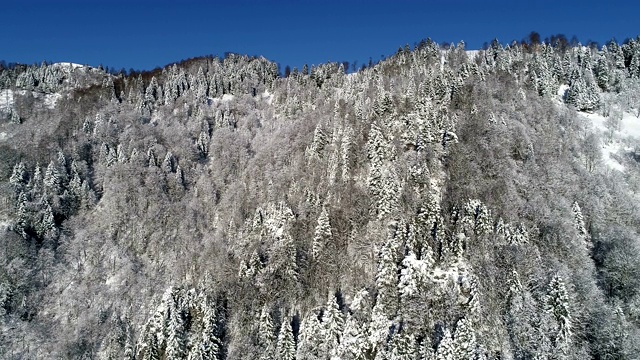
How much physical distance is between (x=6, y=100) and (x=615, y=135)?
20829 cm

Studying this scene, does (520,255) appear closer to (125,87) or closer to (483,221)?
(483,221)

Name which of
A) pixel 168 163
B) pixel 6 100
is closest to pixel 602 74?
pixel 168 163

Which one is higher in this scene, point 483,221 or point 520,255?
point 483,221

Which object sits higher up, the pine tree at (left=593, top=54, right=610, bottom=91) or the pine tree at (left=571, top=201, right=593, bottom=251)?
the pine tree at (left=593, top=54, right=610, bottom=91)

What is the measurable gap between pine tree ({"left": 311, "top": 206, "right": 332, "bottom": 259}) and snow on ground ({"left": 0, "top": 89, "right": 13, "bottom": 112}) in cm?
14133

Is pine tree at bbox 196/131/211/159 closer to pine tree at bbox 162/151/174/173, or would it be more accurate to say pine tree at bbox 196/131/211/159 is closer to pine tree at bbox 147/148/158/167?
pine tree at bbox 162/151/174/173

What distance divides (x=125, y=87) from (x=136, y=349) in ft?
439

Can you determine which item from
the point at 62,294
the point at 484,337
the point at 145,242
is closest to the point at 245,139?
the point at 145,242

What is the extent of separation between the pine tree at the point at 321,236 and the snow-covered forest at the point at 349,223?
0.43 m

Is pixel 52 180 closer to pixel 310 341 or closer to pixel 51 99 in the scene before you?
pixel 51 99

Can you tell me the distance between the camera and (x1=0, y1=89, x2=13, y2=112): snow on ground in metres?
175

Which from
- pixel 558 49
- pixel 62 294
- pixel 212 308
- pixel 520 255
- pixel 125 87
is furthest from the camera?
pixel 125 87

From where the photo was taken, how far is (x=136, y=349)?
285 ft

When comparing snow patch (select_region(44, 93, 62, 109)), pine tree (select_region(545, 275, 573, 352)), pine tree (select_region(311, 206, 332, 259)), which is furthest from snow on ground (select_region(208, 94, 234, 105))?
pine tree (select_region(545, 275, 573, 352))
